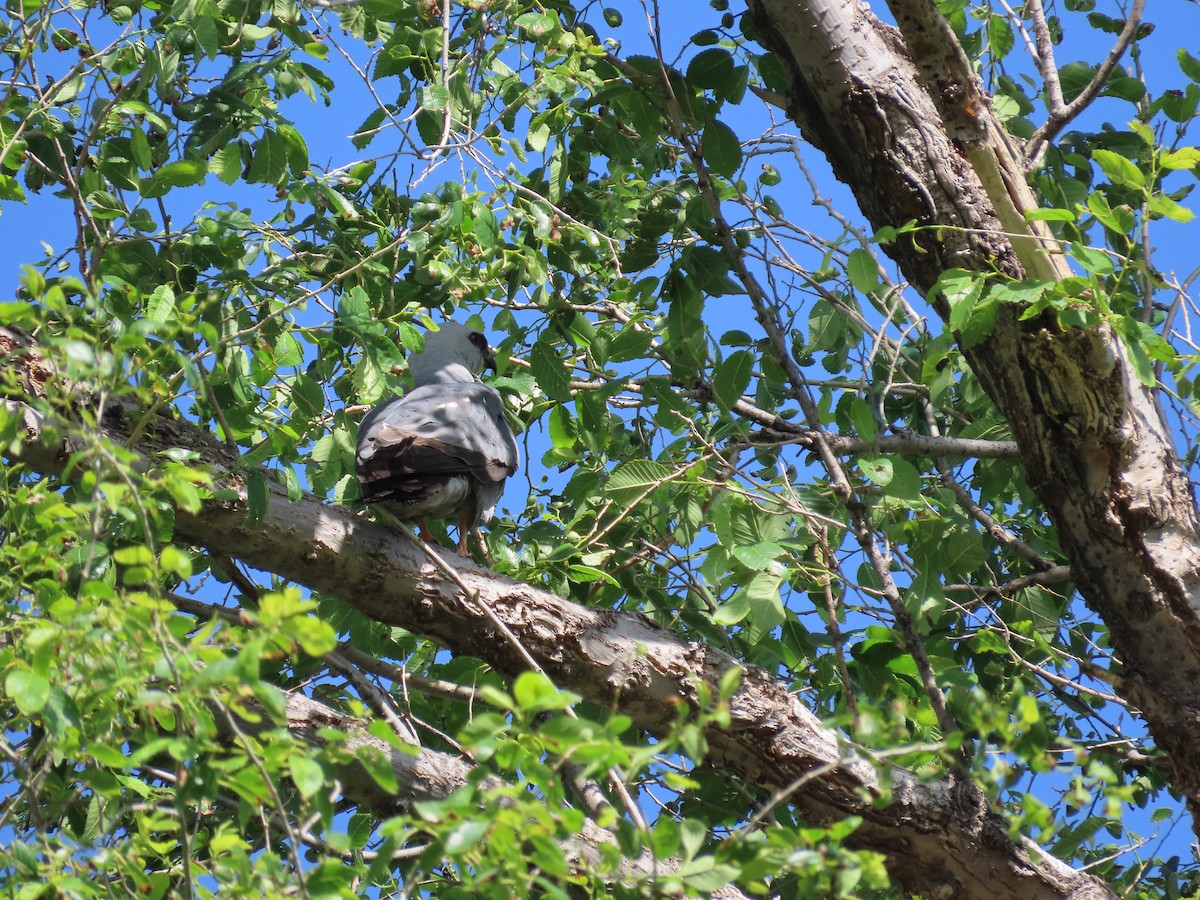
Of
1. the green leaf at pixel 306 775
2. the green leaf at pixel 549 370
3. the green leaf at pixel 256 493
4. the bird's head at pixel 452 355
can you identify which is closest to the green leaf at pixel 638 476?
the green leaf at pixel 549 370

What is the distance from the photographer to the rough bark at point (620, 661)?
116 inches

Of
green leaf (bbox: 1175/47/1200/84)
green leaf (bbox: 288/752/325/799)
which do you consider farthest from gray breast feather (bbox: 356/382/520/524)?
green leaf (bbox: 1175/47/1200/84)

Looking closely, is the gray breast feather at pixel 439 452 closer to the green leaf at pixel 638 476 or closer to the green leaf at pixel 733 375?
the green leaf at pixel 638 476

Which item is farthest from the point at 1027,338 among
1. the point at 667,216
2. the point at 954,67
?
the point at 667,216

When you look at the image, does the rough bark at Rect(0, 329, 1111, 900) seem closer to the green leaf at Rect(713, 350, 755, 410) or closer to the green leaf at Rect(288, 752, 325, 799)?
the green leaf at Rect(713, 350, 755, 410)

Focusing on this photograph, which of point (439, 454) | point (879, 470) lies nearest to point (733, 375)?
point (879, 470)

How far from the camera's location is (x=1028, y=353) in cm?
291

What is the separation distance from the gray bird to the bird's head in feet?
2.22

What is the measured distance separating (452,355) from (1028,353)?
331 centimetres

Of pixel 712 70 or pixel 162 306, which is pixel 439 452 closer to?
pixel 162 306

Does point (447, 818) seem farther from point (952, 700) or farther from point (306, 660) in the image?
point (306, 660)

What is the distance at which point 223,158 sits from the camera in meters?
3.59

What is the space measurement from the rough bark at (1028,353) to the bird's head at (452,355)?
2606mm

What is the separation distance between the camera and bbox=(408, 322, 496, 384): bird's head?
5.39 m
